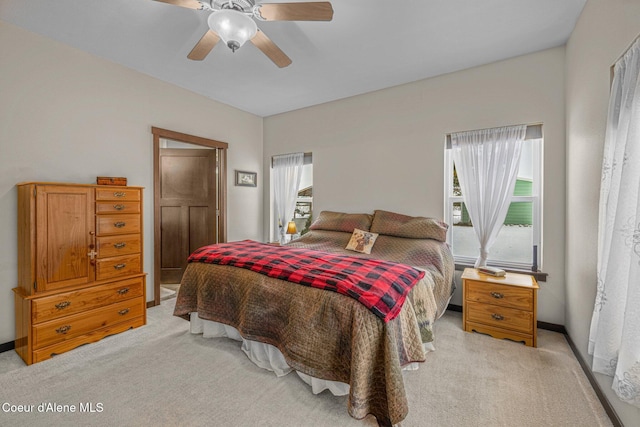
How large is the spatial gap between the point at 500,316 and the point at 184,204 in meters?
4.27

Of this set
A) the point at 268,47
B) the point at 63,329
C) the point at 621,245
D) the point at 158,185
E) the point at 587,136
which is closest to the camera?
the point at 621,245

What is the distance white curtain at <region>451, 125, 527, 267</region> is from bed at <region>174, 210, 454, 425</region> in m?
0.45

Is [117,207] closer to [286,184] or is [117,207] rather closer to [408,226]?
[286,184]

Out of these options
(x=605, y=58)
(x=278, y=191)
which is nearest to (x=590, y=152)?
(x=605, y=58)

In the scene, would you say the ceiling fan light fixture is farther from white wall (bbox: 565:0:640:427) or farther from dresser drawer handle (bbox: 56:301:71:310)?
dresser drawer handle (bbox: 56:301:71:310)

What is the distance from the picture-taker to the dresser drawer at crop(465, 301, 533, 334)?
2.45m

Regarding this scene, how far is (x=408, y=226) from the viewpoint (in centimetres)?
321

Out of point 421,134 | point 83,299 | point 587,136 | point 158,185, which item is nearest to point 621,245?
point 587,136

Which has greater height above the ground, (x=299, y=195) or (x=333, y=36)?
(x=333, y=36)

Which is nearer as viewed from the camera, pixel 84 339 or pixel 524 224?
pixel 84 339

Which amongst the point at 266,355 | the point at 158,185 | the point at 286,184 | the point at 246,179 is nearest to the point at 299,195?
the point at 286,184

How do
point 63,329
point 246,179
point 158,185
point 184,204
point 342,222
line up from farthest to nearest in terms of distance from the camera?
point 246,179 → point 184,204 → point 342,222 → point 158,185 → point 63,329

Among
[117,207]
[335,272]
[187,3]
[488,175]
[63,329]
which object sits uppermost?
[187,3]

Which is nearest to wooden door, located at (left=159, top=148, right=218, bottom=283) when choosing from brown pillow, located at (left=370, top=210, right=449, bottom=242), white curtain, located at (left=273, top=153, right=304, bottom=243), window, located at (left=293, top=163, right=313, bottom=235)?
white curtain, located at (left=273, top=153, right=304, bottom=243)
